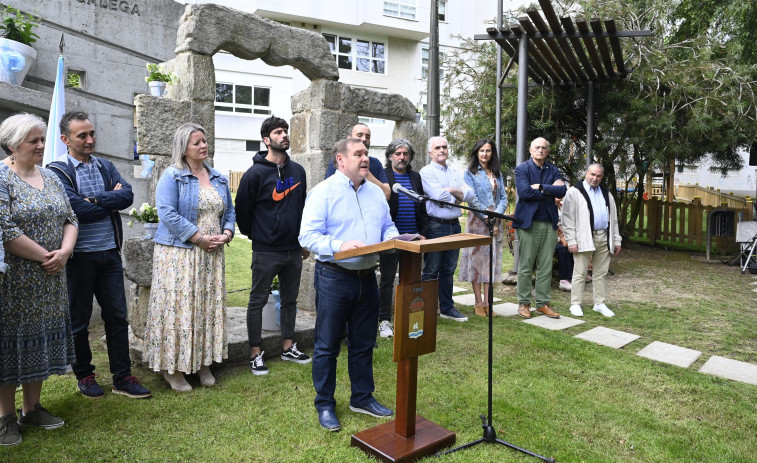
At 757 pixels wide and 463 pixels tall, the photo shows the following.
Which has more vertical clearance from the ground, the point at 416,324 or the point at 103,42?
the point at 103,42

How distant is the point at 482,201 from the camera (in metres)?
5.98

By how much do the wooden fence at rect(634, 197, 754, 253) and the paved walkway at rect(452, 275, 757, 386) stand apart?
7.57 m

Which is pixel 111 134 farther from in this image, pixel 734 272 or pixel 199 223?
pixel 734 272

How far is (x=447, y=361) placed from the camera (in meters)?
4.62

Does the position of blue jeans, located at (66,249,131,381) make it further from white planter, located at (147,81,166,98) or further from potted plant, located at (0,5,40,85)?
potted plant, located at (0,5,40,85)

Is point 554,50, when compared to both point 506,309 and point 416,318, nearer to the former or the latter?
point 506,309

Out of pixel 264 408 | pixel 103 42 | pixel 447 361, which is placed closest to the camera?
pixel 264 408

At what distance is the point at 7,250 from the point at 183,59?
2.35 m

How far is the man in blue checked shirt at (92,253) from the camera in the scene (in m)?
3.58

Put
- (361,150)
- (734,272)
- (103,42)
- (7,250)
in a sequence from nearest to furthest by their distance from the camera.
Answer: (7,250) → (361,150) → (103,42) → (734,272)

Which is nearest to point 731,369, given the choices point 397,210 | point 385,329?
point 385,329

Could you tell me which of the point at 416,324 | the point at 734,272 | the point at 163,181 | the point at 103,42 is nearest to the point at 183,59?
the point at 163,181

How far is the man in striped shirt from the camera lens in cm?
531

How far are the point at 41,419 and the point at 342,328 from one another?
1906mm
